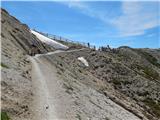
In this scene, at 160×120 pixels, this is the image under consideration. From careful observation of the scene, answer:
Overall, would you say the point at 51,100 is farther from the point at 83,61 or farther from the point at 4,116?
the point at 83,61

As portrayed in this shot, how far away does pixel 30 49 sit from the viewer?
76.2 metres

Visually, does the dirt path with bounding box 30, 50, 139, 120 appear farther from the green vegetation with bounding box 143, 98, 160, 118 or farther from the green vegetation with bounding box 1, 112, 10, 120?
the green vegetation with bounding box 143, 98, 160, 118

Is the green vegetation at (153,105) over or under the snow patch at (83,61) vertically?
under

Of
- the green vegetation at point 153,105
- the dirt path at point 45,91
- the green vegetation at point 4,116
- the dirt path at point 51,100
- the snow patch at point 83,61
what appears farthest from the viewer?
the snow patch at point 83,61

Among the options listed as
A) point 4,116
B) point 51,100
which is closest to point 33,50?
point 51,100

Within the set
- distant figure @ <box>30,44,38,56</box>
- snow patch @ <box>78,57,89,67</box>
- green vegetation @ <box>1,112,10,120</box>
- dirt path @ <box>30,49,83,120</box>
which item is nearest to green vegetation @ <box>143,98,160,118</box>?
snow patch @ <box>78,57,89,67</box>

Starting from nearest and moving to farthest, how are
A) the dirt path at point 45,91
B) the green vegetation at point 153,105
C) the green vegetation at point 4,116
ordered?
the green vegetation at point 4,116
the dirt path at point 45,91
the green vegetation at point 153,105

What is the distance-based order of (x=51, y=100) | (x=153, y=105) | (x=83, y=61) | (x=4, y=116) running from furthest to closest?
(x=83, y=61) → (x=153, y=105) → (x=51, y=100) → (x=4, y=116)

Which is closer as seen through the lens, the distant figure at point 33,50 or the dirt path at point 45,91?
the dirt path at point 45,91

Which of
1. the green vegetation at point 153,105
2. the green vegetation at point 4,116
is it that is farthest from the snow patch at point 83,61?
the green vegetation at point 4,116

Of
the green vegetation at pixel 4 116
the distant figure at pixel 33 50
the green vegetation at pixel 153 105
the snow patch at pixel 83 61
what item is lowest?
the green vegetation at pixel 153 105

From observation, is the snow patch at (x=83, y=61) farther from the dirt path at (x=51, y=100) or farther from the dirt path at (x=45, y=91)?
the dirt path at (x=51, y=100)

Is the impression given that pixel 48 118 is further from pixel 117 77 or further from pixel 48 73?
pixel 117 77

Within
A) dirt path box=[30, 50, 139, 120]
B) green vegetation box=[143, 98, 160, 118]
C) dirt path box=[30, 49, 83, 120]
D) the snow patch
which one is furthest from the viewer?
the snow patch
